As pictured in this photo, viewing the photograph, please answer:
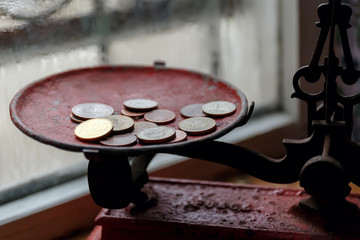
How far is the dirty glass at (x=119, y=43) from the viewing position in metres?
1.60

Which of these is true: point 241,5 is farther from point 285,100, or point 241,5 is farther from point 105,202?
point 105,202

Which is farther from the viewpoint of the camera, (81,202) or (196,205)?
(81,202)

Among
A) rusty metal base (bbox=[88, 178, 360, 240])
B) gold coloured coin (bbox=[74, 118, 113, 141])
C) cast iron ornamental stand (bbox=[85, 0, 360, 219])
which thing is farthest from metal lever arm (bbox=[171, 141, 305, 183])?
gold coloured coin (bbox=[74, 118, 113, 141])

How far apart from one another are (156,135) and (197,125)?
11cm

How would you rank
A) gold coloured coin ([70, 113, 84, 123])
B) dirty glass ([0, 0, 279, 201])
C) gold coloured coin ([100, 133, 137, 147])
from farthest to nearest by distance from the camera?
dirty glass ([0, 0, 279, 201]) → gold coloured coin ([70, 113, 84, 123]) → gold coloured coin ([100, 133, 137, 147])

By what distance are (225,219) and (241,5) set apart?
0.99 metres

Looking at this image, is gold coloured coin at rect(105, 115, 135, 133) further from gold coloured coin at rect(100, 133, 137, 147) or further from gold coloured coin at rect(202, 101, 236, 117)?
gold coloured coin at rect(202, 101, 236, 117)

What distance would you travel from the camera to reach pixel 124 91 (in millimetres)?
1421

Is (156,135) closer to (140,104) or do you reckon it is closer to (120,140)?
(120,140)

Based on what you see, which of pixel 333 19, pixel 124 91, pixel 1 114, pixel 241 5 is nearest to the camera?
pixel 333 19

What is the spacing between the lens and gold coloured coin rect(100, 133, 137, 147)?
1124mm

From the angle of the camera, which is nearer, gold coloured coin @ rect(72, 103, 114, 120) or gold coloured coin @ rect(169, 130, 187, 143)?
gold coloured coin @ rect(169, 130, 187, 143)

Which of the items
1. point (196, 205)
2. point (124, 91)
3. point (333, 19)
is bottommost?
point (196, 205)

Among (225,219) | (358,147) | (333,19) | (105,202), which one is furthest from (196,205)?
(333,19)
